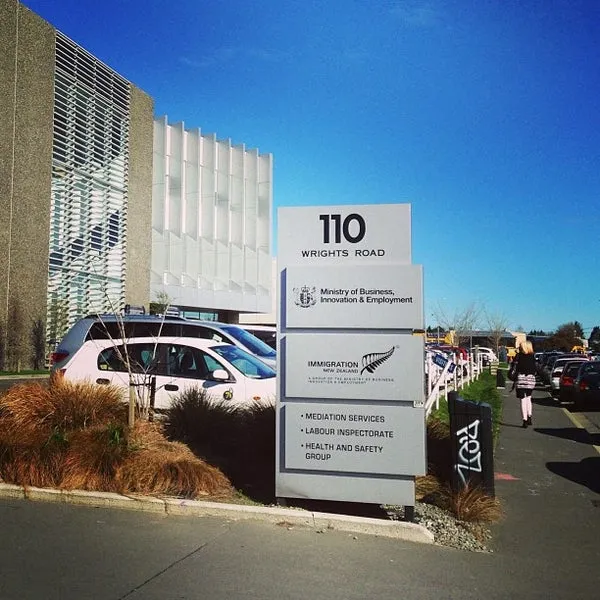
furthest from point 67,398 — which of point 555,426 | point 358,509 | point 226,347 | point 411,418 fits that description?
point 555,426

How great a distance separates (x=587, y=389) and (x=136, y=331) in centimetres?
1502

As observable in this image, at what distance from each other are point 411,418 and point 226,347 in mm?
5031

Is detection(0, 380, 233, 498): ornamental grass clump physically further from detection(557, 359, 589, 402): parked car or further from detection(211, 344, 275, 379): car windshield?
detection(557, 359, 589, 402): parked car

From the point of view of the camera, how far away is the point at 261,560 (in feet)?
17.4

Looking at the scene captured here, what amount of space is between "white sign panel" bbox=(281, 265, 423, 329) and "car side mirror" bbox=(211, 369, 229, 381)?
3.55 meters

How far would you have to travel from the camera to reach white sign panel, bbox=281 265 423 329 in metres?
6.54

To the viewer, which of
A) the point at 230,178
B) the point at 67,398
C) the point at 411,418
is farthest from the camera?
the point at 230,178

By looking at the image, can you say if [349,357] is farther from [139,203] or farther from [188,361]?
[139,203]

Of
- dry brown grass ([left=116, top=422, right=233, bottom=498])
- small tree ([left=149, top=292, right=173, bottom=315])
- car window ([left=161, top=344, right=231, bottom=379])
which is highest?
small tree ([left=149, top=292, right=173, bottom=315])

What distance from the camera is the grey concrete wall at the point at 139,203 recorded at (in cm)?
3688

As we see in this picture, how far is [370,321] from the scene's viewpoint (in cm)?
658

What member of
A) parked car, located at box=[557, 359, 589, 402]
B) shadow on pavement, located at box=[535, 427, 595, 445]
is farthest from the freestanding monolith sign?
parked car, located at box=[557, 359, 589, 402]

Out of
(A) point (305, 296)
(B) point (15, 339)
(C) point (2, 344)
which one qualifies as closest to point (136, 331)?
(A) point (305, 296)

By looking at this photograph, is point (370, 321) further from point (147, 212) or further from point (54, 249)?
point (147, 212)
